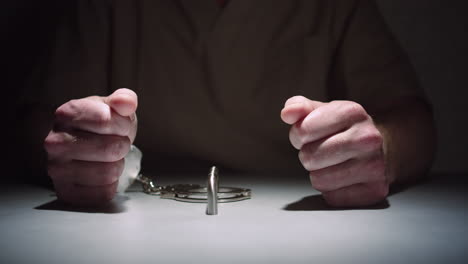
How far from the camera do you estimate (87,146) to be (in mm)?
799

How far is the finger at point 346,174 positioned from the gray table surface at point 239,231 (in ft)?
0.13

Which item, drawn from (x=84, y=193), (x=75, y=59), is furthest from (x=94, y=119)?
(x=75, y=59)

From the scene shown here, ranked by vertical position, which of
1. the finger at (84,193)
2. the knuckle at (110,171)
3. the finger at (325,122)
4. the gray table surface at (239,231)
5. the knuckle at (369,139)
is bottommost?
the gray table surface at (239,231)

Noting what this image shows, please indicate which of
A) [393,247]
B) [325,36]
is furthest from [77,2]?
[393,247]

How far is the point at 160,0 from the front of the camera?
1327 millimetres

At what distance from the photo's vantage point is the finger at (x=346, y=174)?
81 centimetres

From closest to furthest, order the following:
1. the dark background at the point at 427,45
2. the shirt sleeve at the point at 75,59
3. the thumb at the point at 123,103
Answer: the thumb at the point at 123,103, the shirt sleeve at the point at 75,59, the dark background at the point at 427,45

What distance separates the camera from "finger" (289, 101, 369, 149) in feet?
2.57

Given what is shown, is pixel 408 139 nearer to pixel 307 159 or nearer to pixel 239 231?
pixel 307 159

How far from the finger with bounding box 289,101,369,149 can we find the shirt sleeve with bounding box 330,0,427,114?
42 centimetres

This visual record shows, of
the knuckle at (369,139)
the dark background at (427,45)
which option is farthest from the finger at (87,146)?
the dark background at (427,45)

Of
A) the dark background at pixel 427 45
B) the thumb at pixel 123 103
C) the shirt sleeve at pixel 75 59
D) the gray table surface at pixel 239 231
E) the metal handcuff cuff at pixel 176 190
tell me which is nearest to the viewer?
the gray table surface at pixel 239 231

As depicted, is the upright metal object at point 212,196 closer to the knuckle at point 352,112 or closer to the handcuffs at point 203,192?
the handcuffs at point 203,192

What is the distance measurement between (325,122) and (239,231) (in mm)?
208
